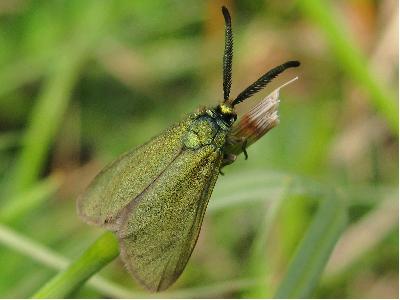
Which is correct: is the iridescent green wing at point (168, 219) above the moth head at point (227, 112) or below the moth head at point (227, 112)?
below

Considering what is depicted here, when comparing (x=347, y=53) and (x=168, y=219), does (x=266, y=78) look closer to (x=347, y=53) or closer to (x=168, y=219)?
(x=168, y=219)

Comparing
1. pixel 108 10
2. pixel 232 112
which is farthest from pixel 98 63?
pixel 232 112

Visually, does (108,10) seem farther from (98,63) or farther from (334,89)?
(334,89)

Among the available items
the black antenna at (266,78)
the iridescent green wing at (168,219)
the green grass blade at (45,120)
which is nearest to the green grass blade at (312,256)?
the iridescent green wing at (168,219)

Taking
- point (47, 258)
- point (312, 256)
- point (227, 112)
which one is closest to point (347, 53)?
point (227, 112)

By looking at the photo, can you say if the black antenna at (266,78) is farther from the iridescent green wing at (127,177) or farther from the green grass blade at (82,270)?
the green grass blade at (82,270)

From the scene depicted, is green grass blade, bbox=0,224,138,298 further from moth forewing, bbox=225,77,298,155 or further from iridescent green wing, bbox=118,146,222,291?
moth forewing, bbox=225,77,298,155
